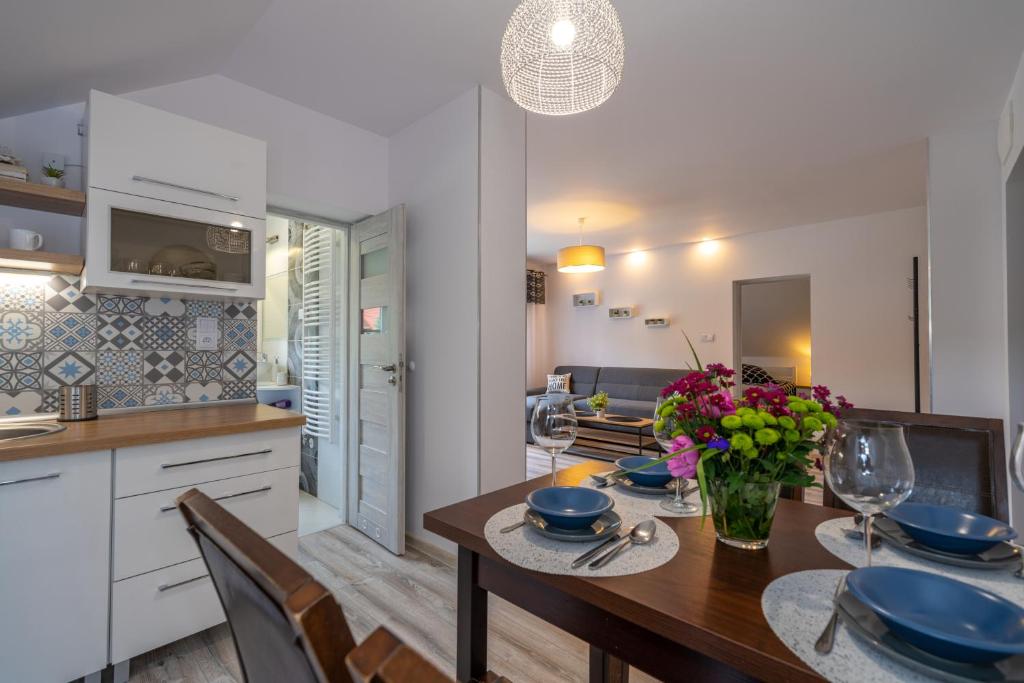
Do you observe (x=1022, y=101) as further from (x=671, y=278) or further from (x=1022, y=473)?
(x=671, y=278)

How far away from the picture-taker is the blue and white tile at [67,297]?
6.39 feet

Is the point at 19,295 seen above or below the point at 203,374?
above

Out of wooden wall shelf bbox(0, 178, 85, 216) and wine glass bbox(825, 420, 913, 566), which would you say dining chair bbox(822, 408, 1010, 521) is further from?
wooden wall shelf bbox(0, 178, 85, 216)

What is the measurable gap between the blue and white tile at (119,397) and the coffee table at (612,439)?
3.51 m

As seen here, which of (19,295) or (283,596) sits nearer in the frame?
(283,596)

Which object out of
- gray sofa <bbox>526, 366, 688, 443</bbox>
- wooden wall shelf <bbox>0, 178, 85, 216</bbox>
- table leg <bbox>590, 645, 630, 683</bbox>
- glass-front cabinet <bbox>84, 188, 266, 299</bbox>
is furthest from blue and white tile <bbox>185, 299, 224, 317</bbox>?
gray sofa <bbox>526, 366, 688, 443</bbox>

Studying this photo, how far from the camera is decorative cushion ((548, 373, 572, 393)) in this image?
7.03 metres

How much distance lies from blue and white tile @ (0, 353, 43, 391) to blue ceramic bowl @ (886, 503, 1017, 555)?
2.83 meters

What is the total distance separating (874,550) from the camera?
874 millimetres

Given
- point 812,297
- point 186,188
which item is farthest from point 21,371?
point 812,297

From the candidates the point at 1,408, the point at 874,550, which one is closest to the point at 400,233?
the point at 1,408

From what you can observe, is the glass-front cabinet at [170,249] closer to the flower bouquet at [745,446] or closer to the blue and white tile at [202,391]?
the blue and white tile at [202,391]

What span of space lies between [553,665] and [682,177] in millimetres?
3608

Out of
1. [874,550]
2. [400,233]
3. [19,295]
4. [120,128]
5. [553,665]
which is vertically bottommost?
[553,665]
